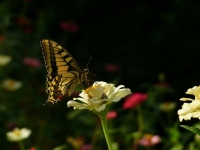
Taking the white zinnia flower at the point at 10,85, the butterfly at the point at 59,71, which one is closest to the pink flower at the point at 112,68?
the white zinnia flower at the point at 10,85

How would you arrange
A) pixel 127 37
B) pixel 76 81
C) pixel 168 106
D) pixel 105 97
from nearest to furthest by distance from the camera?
pixel 105 97
pixel 76 81
pixel 168 106
pixel 127 37

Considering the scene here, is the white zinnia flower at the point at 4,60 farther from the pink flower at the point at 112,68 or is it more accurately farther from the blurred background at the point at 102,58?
the pink flower at the point at 112,68

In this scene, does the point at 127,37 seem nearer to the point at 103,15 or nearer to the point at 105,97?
the point at 103,15

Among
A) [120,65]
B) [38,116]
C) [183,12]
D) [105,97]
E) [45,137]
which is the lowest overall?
[105,97]

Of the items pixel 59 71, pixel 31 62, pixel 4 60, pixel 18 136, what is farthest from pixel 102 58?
pixel 59 71

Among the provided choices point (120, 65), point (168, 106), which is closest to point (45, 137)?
point (168, 106)

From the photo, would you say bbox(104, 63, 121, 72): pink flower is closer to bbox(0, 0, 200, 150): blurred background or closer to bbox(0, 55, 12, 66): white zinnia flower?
bbox(0, 0, 200, 150): blurred background
